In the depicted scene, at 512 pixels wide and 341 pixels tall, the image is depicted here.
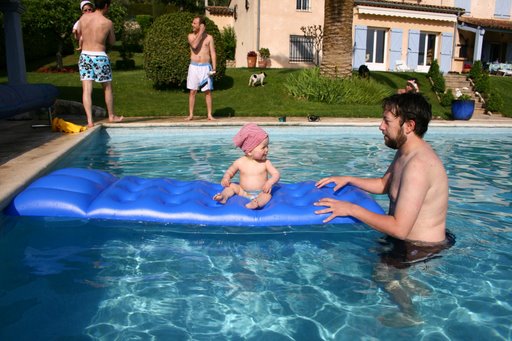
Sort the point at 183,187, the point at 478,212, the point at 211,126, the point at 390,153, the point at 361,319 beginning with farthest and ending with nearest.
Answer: the point at 211,126, the point at 390,153, the point at 478,212, the point at 183,187, the point at 361,319

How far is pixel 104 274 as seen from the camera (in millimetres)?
3309

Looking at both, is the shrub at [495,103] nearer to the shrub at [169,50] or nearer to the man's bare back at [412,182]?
the shrub at [169,50]

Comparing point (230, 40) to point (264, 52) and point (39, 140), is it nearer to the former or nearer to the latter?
point (264, 52)

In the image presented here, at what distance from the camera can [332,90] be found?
14109mm

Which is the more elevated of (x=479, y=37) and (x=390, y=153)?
(x=479, y=37)

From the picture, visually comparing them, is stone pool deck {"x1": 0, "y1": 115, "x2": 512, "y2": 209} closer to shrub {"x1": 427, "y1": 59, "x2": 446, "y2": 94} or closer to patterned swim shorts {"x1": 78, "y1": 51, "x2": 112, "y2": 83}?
patterned swim shorts {"x1": 78, "y1": 51, "x2": 112, "y2": 83}

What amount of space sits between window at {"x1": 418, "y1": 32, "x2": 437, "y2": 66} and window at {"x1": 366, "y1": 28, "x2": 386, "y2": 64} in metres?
2.72

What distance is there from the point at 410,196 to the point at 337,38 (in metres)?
→ 12.1

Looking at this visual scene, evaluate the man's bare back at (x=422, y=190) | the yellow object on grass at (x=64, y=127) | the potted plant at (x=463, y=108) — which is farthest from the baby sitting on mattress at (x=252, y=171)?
the potted plant at (x=463, y=108)

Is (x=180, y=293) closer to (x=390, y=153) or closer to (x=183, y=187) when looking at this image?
(x=183, y=187)

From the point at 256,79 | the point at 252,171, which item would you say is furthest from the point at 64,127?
Answer: the point at 256,79

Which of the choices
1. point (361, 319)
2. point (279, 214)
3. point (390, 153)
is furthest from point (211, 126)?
point (361, 319)

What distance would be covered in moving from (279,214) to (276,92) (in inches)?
451

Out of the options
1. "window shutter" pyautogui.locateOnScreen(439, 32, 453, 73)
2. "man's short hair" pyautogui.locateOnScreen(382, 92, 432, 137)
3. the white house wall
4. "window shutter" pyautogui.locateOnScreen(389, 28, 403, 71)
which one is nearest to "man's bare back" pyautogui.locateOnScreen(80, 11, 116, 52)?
"man's short hair" pyautogui.locateOnScreen(382, 92, 432, 137)
